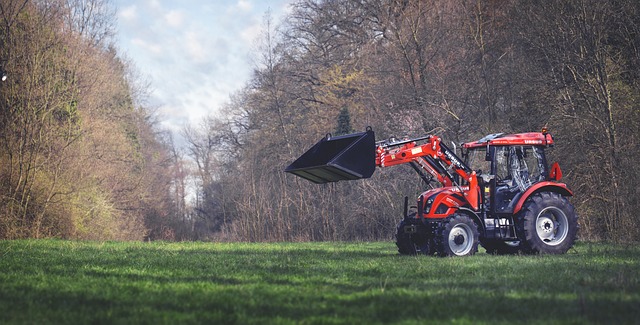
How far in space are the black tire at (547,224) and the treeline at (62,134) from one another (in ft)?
50.9

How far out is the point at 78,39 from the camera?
33.4 meters


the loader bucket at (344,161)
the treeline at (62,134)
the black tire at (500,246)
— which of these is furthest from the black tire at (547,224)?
the treeline at (62,134)

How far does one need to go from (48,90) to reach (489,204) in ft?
56.4

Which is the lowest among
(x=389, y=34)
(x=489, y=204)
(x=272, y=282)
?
(x=272, y=282)

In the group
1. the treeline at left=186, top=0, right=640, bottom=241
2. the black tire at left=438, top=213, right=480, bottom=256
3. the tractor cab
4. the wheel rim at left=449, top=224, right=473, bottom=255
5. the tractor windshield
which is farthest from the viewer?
the treeline at left=186, top=0, right=640, bottom=241

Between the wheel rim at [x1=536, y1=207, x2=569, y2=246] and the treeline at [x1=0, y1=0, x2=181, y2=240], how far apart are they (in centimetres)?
1578

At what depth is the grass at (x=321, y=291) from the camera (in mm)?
6312

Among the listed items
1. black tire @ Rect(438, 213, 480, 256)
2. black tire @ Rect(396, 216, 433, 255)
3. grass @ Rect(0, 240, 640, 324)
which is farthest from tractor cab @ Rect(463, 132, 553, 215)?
grass @ Rect(0, 240, 640, 324)

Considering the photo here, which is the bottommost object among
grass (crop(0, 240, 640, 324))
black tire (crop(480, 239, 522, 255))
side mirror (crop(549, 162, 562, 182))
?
grass (crop(0, 240, 640, 324))

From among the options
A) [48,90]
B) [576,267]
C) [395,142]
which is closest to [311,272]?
[576,267]

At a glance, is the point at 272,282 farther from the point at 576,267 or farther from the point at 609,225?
the point at 609,225

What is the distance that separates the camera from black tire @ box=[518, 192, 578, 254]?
14.4m

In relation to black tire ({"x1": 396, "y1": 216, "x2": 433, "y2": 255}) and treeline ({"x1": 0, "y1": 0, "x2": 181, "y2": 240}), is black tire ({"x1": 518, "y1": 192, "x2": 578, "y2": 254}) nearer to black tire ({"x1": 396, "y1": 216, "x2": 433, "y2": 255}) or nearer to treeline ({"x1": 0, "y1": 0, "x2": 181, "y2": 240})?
black tire ({"x1": 396, "y1": 216, "x2": 433, "y2": 255})

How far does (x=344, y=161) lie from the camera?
13508 mm
